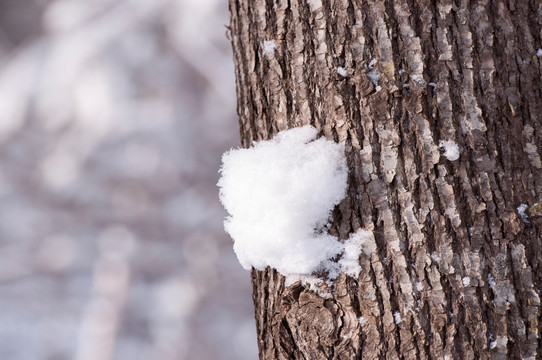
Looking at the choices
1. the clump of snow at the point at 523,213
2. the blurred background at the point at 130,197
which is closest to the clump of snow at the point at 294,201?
the clump of snow at the point at 523,213

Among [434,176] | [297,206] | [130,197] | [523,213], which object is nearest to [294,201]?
[297,206]

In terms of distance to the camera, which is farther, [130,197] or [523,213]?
[130,197]

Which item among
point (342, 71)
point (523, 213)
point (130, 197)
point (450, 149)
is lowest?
point (523, 213)

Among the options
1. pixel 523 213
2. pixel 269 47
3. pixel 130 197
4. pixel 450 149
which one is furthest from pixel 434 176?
pixel 130 197

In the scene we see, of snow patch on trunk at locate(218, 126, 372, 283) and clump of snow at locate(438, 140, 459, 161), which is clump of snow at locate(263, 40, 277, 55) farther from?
clump of snow at locate(438, 140, 459, 161)

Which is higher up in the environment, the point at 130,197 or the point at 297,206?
the point at 130,197

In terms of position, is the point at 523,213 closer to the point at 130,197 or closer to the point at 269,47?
the point at 269,47

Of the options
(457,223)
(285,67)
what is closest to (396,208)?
(457,223)
